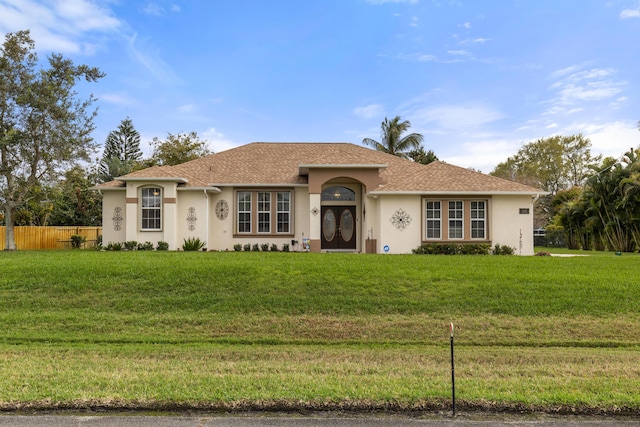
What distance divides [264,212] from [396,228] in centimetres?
632

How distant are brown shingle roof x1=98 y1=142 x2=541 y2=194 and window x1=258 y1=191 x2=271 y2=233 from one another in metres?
0.71

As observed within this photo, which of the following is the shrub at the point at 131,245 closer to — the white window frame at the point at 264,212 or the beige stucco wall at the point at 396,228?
the white window frame at the point at 264,212

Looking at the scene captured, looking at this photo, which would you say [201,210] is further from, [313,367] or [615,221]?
[615,221]

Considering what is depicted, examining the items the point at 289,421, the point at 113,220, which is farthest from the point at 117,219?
the point at 289,421

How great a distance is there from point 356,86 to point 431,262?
13380 millimetres

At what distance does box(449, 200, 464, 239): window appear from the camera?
22172 millimetres

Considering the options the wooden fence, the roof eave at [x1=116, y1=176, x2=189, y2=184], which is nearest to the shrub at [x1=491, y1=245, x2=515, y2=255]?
the roof eave at [x1=116, y1=176, x2=189, y2=184]

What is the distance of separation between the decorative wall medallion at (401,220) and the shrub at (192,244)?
8771 mm

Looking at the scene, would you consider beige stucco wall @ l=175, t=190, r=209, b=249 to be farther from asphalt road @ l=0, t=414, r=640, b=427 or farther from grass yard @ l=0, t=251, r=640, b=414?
asphalt road @ l=0, t=414, r=640, b=427

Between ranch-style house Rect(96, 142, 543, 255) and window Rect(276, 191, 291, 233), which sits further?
window Rect(276, 191, 291, 233)

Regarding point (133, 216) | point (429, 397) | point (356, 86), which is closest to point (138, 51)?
point (133, 216)

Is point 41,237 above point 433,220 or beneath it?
beneath

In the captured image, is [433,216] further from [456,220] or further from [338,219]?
[338,219]

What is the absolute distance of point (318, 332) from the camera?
10555mm
